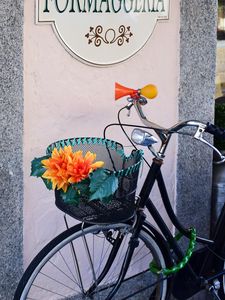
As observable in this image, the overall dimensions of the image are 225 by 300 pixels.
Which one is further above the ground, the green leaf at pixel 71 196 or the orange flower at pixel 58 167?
the orange flower at pixel 58 167

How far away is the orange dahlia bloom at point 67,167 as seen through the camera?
3254 mm

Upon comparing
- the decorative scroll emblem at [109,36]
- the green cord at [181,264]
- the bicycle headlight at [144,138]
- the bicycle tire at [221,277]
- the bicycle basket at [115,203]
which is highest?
the decorative scroll emblem at [109,36]

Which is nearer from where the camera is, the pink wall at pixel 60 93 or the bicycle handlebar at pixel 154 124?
the bicycle handlebar at pixel 154 124

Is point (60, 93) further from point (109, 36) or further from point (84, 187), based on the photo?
point (84, 187)

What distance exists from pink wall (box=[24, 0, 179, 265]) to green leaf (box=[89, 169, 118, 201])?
77 centimetres

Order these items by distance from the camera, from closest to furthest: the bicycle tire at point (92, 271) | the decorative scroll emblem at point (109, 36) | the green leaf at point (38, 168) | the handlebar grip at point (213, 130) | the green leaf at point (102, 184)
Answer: the green leaf at point (102, 184) → the green leaf at point (38, 168) → the handlebar grip at point (213, 130) → the bicycle tire at point (92, 271) → the decorative scroll emblem at point (109, 36)

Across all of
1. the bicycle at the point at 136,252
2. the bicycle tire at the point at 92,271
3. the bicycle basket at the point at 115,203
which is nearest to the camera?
the bicycle basket at the point at 115,203

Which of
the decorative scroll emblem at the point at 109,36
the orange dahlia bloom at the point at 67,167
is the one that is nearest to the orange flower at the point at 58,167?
the orange dahlia bloom at the point at 67,167

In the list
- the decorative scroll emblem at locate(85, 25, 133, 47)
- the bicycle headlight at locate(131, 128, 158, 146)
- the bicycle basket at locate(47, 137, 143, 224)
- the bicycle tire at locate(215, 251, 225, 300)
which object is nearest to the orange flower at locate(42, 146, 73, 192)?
the bicycle basket at locate(47, 137, 143, 224)

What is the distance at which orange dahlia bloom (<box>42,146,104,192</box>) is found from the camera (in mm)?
3254

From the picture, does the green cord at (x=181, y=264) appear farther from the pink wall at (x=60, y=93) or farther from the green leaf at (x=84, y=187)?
the green leaf at (x=84, y=187)

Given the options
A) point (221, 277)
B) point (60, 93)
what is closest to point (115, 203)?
point (60, 93)

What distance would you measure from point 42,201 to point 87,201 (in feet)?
Answer: 2.61

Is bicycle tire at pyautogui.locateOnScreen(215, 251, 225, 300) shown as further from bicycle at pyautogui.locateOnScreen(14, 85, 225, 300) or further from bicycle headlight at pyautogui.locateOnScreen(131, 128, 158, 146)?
bicycle headlight at pyautogui.locateOnScreen(131, 128, 158, 146)
